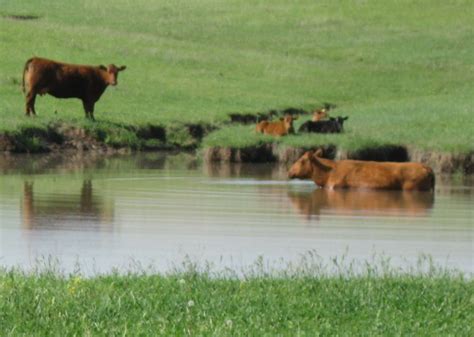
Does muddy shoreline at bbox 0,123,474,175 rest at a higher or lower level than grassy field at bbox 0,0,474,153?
lower

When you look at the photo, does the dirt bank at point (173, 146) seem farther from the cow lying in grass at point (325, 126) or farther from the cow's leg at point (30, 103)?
the cow lying in grass at point (325, 126)

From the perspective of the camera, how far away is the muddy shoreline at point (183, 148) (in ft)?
92.0

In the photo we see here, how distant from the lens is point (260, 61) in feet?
172

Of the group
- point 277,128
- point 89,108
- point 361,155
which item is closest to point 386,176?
point 361,155

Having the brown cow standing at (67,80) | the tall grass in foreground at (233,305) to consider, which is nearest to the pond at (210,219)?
the tall grass in foreground at (233,305)

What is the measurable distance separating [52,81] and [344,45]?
27.7m

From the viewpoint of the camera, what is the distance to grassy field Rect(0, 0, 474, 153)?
33812 millimetres

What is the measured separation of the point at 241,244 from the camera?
15.9 metres

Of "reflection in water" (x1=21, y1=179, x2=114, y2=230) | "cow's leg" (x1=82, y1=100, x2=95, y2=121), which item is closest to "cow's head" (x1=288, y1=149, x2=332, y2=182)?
"reflection in water" (x1=21, y1=179, x2=114, y2=230)

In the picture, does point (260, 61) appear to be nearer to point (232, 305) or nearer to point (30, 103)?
point (30, 103)

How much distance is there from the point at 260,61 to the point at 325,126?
20536 mm

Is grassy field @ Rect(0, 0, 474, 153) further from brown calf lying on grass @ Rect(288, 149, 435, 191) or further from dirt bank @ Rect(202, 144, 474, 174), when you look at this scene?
brown calf lying on grass @ Rect(288, 149, 435, 191)

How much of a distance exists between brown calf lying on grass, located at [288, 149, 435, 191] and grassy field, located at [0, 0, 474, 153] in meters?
4.41

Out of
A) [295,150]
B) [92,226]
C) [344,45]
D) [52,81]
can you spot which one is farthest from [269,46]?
[92,226]
